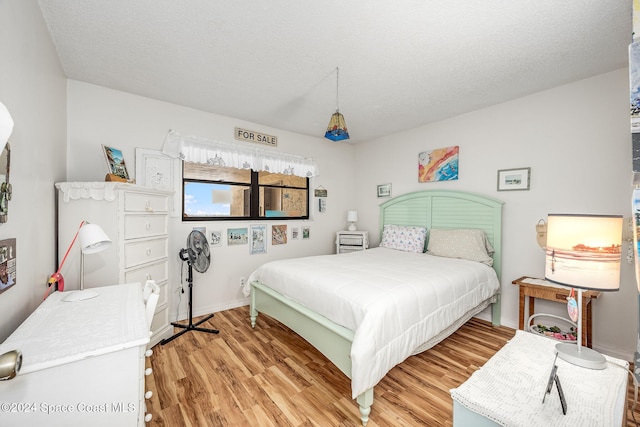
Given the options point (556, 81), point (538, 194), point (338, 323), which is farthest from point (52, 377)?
point (556, 81)

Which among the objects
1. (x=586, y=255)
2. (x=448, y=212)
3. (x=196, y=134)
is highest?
(x=196, y=134)

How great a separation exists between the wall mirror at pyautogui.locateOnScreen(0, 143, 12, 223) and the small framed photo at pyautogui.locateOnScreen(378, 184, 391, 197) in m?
4.01

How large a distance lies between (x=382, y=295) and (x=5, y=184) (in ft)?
6.83

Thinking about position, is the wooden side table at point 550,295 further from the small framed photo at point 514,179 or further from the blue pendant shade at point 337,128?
the blue pendant shade at point 337,128

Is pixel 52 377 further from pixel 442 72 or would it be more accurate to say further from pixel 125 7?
pixel 442 72

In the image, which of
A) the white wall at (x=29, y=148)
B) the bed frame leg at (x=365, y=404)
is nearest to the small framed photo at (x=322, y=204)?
the bed frame leg at (x=365, y=404)

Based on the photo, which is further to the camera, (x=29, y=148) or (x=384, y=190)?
(x=384, y=190)

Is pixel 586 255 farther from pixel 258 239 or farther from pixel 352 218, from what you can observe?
pixel 352 218

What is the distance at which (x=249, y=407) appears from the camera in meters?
1.75

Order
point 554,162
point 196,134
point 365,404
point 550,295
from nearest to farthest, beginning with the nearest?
point 365,404 → point 550,295 → point 554,162 → point 196,134

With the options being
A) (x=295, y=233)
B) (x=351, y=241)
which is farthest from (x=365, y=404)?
(x=351, y=241)

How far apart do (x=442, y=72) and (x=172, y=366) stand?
137 inches

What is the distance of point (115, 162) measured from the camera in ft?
8.39

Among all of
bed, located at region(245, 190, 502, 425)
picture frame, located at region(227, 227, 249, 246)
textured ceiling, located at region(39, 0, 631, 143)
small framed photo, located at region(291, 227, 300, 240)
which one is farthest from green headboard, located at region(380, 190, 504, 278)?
picture frame, located at region(227, 227, 249, 246)
